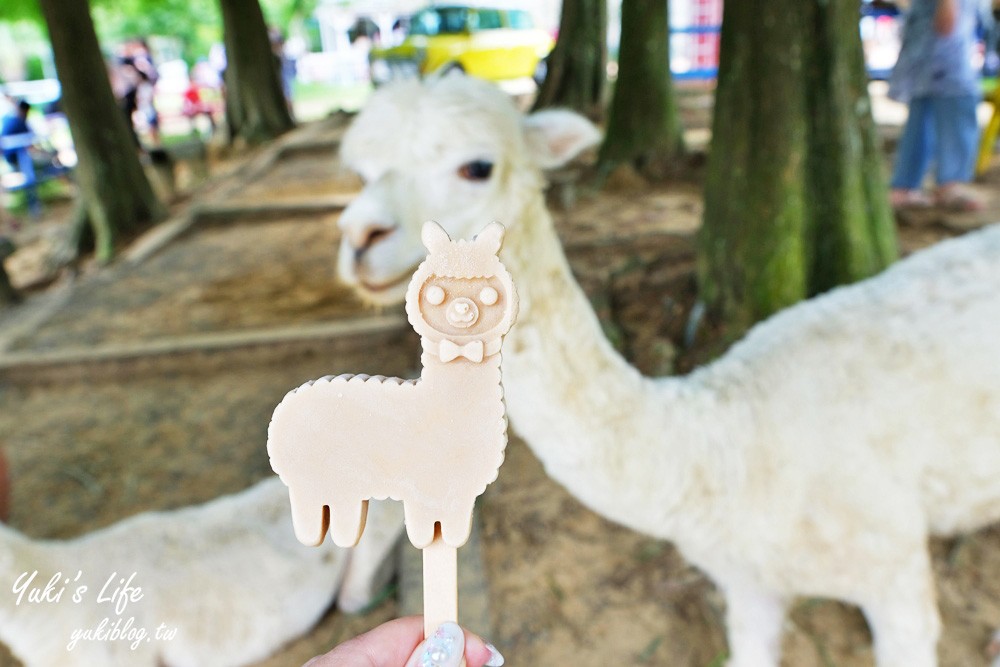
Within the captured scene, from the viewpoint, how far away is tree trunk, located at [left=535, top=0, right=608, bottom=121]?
8867 mm

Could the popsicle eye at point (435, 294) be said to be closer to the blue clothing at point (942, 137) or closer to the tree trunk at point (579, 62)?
the blue clothing at point (942, 137)

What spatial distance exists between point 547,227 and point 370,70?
15.8 meters

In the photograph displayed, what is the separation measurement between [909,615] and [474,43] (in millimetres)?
15629

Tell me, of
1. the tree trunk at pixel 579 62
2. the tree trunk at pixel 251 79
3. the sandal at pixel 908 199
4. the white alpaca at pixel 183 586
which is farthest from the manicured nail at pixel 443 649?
the tree trunk at pixel 251 79

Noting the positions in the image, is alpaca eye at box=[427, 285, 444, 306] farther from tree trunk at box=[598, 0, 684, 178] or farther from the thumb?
tree trunk at box=[598, 0, 684, 178]

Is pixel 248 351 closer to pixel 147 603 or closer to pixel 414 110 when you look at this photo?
pixel 147 603

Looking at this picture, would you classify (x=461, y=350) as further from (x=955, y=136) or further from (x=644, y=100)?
(x=644, y=100)

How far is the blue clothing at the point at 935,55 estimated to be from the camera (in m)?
3.97

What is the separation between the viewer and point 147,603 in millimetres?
1732

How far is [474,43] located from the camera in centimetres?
1542

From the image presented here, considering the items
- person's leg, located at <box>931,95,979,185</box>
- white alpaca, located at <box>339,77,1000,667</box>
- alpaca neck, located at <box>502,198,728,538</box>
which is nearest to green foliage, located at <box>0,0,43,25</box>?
person's leg, located at <box>931,95,979,185</box>

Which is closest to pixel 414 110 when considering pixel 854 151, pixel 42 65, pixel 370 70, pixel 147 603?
pixel 147 603

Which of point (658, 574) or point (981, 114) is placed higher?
point (981, 114)

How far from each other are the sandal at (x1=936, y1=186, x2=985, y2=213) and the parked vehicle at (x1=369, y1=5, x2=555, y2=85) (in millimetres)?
11922
